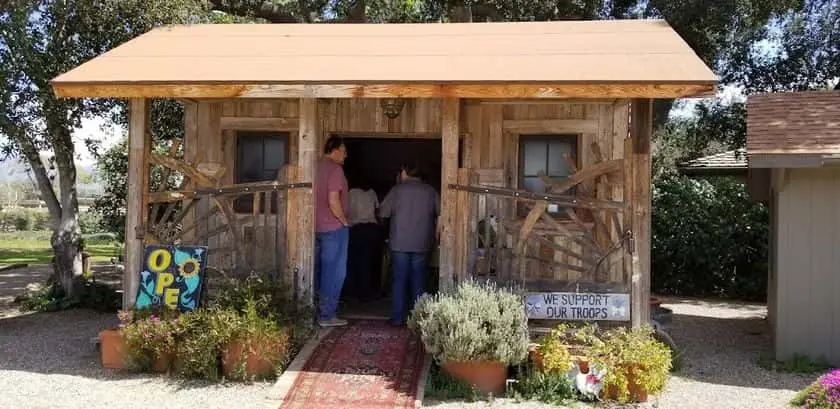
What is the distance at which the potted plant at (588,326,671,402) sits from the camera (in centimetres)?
607

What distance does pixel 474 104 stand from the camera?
8336mm

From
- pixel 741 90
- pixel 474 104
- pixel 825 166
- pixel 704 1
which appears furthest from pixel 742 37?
pixel 474 104

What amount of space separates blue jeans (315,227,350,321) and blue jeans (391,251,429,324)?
0.57 m

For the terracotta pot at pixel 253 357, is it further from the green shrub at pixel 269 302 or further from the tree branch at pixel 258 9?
the tree branch at pixel 258 9

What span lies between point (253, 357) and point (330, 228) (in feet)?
5.29

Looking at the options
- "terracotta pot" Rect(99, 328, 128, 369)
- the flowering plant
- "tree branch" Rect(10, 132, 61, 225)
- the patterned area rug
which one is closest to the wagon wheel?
"terracotta pot" Rect(99, 328, 128, 369)

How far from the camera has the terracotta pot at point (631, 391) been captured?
241 inches

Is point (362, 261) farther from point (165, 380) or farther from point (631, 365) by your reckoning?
point (631, 365)

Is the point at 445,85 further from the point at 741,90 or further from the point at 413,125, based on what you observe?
the point at 741,90

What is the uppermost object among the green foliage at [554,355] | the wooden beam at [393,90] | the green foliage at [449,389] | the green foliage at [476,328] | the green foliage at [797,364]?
the wooden beam at [393,90]

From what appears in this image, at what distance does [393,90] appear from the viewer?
665 cm

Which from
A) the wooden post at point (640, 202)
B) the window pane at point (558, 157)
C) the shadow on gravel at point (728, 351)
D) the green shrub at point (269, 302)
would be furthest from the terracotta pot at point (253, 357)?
the shadow on gravel at point (728, 351)

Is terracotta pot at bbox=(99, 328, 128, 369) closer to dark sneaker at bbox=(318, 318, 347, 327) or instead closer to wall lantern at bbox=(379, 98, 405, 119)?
dark sneaker at bbox=(318, 318, 347, 327)

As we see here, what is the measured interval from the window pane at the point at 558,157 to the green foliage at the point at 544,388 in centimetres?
278
